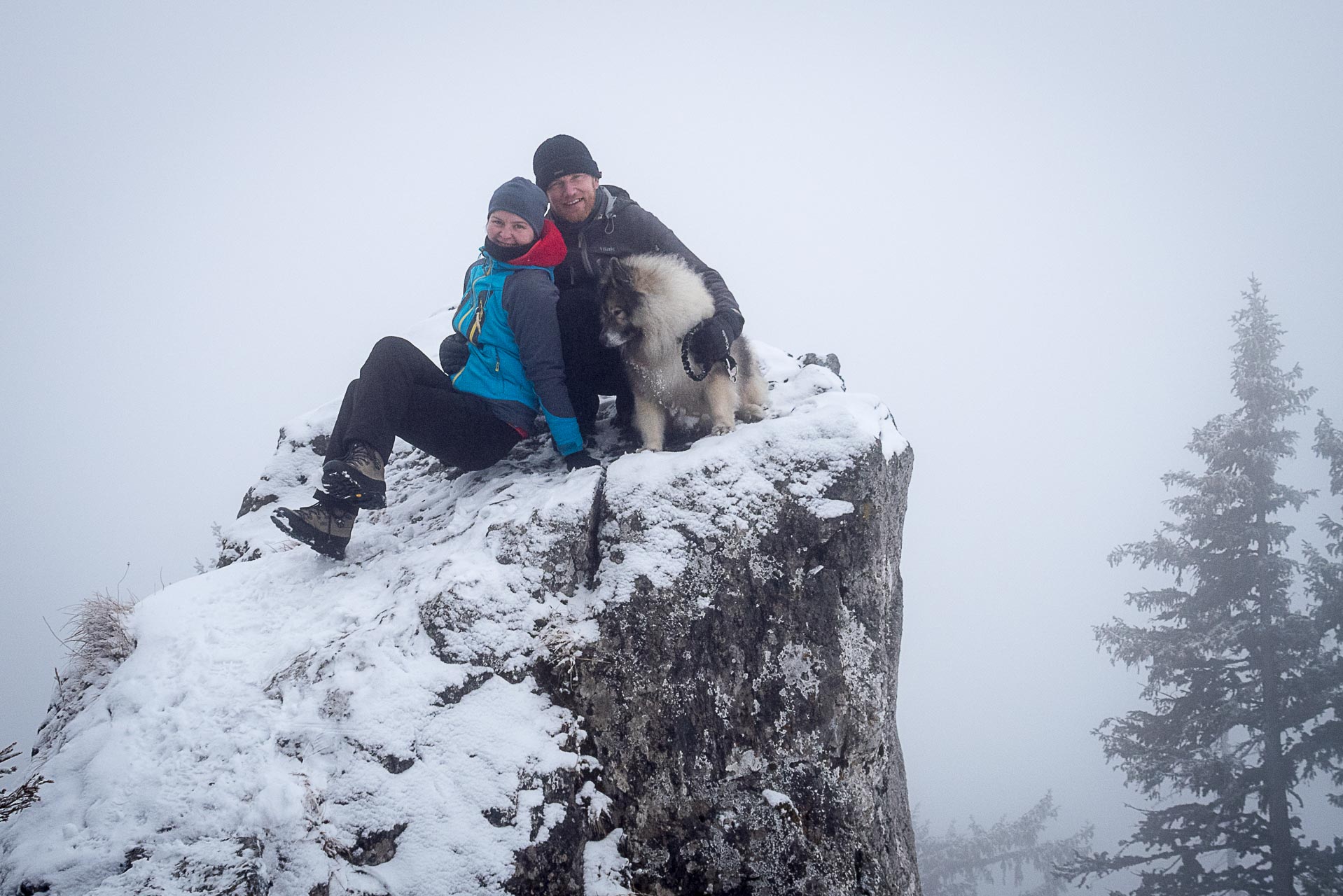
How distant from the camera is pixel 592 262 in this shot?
488 centimetres

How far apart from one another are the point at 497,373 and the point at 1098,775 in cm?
5487

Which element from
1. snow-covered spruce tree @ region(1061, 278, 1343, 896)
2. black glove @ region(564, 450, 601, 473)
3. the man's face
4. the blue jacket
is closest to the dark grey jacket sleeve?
the man's face

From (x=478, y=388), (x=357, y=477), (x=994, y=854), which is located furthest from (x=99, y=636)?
(x=994, y=854)

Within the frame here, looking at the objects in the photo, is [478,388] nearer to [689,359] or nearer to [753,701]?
[689,359]

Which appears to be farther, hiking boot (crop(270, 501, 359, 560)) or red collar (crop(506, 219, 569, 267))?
red collar (crop(506, 219, 569, 267))

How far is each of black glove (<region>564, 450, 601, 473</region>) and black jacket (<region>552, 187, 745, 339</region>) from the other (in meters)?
1.29

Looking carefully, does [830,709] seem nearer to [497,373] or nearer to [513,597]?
[513,597]

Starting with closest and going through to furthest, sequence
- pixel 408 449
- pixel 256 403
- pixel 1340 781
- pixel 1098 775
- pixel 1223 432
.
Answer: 1. pixel 408 449
2. pixel 1340 781
3. pixel 1223 432
4. pixel 1098 775
5. pixel 256 403

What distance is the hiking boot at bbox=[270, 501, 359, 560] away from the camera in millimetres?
3922

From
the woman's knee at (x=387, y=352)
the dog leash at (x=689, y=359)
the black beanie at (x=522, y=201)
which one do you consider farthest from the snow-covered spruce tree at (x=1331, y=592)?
the woman's knee at (x=387, y=352)

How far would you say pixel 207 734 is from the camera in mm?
2996

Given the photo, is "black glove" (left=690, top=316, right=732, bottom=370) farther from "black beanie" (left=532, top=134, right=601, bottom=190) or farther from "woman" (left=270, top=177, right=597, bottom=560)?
"black beanie" (left=532, top=134, right=601, bottom=190)

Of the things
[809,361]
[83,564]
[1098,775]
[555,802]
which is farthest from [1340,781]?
[83,564]

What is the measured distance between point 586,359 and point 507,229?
1052mm
